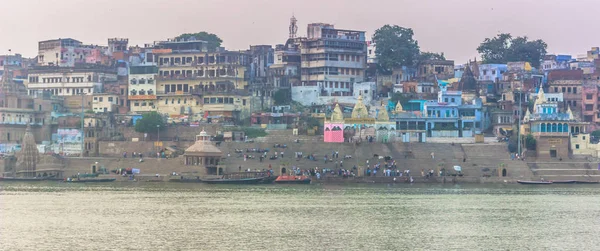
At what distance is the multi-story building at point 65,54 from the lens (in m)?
104

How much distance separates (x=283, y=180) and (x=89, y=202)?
1939 cm

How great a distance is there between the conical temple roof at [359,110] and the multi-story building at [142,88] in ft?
59.6

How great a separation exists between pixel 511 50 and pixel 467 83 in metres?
12.9

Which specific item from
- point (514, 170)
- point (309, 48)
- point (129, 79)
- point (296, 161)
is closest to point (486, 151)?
point (514, 170)

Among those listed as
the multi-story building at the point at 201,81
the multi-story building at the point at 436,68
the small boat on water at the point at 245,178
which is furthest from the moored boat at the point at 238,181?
the multi-story building at the point at 436,68

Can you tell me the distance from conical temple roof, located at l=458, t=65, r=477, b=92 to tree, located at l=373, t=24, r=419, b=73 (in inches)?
305

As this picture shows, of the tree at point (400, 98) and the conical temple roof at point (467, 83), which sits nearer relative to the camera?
the tree at point (400, 98)

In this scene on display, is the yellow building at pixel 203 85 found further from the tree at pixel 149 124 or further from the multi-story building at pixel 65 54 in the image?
the multi-story building at pixel 65 54

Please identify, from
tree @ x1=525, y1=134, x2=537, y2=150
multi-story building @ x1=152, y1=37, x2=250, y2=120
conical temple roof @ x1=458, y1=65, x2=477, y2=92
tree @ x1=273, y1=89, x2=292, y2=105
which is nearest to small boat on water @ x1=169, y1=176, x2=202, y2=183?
multi-story building @ x1=152, y1=37, x2=250, y2=120

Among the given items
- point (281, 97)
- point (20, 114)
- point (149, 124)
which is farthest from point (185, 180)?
point (20, 114)

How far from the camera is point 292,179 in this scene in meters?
75.8

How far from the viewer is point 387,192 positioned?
68.6 m

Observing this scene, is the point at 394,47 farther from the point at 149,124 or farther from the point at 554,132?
the point at 149,124

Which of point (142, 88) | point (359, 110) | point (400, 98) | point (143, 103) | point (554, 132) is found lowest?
point (554, 132)
